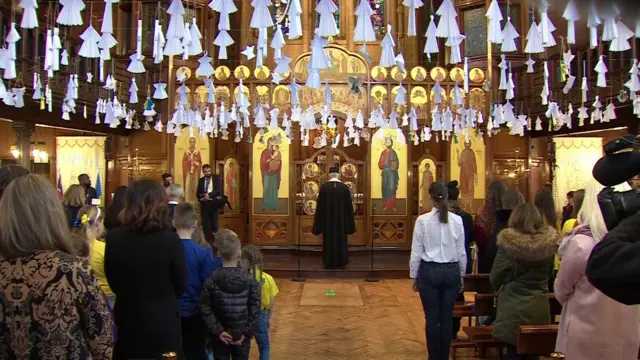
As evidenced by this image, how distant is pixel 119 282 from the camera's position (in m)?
3.08

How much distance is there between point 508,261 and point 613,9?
3.84 meters

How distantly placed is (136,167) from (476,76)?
27.3ft

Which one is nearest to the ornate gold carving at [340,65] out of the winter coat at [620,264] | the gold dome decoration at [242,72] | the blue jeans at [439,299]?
the gold dome decoration at [242,72]

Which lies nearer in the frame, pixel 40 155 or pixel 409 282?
pixel 409 282

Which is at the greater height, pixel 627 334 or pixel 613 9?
pixel 613 9

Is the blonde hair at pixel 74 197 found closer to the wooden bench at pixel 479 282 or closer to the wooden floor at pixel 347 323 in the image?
the wooden floor at pixel 347 323

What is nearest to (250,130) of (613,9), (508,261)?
(508,261)

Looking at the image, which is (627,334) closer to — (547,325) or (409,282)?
(547,325)

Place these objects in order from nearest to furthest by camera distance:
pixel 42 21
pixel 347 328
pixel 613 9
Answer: pixel 613 9 < pixel 347 328 < pixel 42 21

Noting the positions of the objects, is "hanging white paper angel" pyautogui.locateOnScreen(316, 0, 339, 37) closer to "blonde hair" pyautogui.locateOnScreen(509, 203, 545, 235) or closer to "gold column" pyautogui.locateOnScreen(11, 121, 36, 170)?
"blonde hair" pyautogui.locateOnScreen(509, 203, 545, 235)

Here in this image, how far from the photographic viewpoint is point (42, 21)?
1170 cm

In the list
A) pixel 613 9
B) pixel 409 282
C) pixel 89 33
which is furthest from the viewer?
pixel 409 282

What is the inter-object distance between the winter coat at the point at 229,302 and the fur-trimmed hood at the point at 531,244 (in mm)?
1805

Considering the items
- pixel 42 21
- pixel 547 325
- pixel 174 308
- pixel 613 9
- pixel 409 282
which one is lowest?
pixel 409 282
